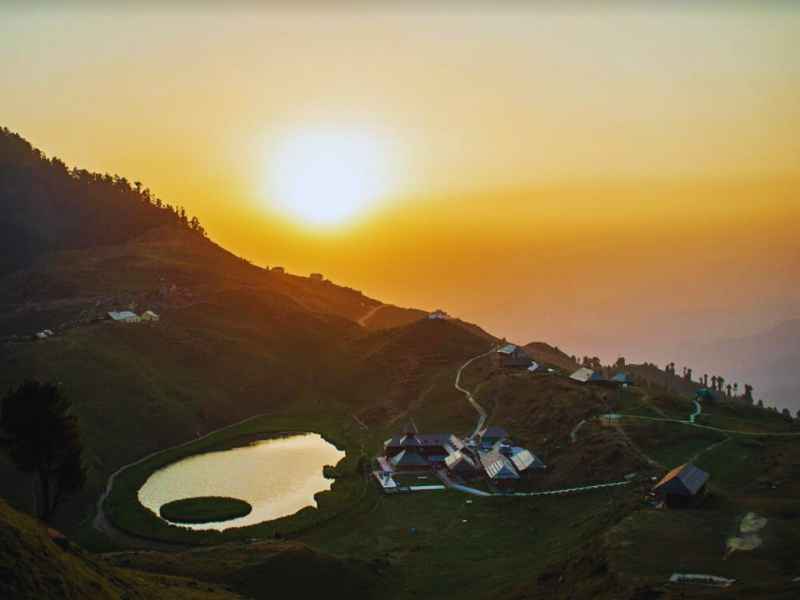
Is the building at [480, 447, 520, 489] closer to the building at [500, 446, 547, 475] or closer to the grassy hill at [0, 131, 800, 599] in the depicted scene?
the building at [500, 446, 547, 475]

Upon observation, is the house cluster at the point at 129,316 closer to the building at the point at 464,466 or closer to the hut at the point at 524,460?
the building at the point at 464,466

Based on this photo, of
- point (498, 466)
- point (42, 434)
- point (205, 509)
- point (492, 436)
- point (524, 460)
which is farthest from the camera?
point (492, 436)

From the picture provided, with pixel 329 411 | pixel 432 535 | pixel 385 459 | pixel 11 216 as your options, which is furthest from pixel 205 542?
pixel 11 216

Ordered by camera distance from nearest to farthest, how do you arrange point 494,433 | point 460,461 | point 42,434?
point 42,434 → point 460,461 → point 494,433

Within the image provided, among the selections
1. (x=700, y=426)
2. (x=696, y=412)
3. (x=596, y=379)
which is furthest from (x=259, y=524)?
(x=596, y=379)

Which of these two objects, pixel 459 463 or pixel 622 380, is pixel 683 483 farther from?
pixel 622 380

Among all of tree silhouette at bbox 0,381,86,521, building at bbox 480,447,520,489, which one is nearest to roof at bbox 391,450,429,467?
building at bbox 480,447,520,489

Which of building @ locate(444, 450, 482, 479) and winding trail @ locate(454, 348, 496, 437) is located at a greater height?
winding trail @ locate(454, 348, 496, 437)
